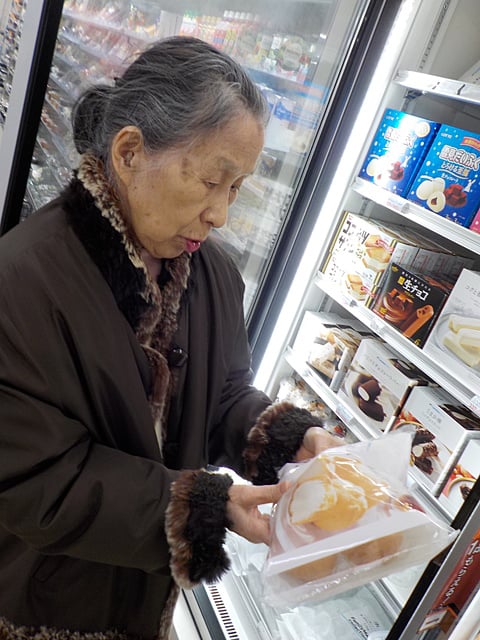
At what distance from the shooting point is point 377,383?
5.87 ft

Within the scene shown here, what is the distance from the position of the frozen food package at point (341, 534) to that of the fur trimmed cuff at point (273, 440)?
0.25m

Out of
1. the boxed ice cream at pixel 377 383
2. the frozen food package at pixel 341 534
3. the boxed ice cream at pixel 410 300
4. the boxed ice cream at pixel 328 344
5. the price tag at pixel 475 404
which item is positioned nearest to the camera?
the frozen food package at pixel 341 534

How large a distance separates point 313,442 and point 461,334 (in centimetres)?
68

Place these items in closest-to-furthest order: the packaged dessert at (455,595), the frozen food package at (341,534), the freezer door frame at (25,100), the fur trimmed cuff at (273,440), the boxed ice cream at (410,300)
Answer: the frozen food package at (341,534) < the packaged dessert at (455,595) < the fur trimmed cuff at (273,440) < the freezer door frame at (25,100) < the boxed ice cream at (410,300)

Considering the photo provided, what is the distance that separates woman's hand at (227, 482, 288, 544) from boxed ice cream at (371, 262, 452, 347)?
944mm

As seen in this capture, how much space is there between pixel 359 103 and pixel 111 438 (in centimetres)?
152

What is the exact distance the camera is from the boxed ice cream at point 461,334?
4.73ft

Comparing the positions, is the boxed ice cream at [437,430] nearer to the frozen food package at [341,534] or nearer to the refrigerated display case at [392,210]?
the refrigerated display case at [392,210]

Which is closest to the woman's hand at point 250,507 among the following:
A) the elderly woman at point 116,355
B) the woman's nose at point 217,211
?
the elderly woman at point 116,355

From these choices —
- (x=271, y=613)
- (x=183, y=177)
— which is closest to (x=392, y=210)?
(x=183, y=177)

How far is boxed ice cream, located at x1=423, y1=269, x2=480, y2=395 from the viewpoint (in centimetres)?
144

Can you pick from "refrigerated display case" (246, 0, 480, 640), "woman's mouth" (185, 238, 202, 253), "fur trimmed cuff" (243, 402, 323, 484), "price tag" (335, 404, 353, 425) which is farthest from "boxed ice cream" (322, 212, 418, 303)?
"woman's mouth" (185, 238, 202, 253)

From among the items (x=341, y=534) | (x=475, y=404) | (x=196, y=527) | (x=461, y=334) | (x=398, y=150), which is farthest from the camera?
(x=398, y=150)

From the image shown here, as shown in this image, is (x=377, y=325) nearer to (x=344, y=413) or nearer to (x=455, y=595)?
(x=344, y=413)
